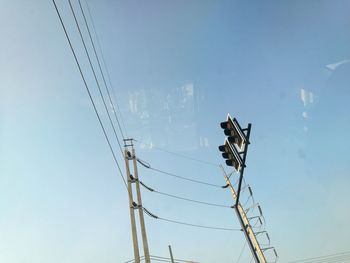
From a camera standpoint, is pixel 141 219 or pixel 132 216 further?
pixel 141 219

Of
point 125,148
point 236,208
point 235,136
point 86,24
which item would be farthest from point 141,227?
point 86,24

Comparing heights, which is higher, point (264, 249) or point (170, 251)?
point (170, 251)

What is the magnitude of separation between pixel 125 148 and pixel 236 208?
10.6 m

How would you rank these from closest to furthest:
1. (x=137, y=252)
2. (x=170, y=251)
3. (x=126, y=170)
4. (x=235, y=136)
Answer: (x=235, y=136)
(x=137, y=252)
(x=126, y=170)
(x=170, y=251)

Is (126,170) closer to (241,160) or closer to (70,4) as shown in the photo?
(241,160)

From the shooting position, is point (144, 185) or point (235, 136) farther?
point (144, 185)

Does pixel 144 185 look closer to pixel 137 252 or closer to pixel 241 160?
pixel 137 252

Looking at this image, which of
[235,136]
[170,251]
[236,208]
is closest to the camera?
[235,136]

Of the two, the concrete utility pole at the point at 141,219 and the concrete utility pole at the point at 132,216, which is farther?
the concrete utility pole at the point at 141,219

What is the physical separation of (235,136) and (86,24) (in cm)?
700

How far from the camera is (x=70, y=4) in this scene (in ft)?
26.9

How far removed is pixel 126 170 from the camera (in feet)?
61.3

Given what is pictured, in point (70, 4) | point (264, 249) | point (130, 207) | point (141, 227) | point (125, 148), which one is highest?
point (125, 148)

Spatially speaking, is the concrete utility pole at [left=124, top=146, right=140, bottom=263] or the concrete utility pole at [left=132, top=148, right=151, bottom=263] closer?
the concrete utility pole at [left=124, top=146, right=140, bottom=263]
